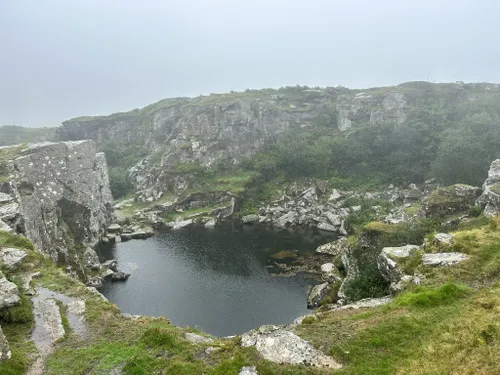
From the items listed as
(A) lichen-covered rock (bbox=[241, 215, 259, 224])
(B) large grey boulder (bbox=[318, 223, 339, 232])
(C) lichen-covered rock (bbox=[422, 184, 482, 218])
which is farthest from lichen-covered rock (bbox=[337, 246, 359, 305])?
(A) lichen-covered rock (bbox=[241, 215, 259, 224])

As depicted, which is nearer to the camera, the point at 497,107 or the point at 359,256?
the point at 359,256

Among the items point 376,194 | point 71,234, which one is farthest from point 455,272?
point 376,194

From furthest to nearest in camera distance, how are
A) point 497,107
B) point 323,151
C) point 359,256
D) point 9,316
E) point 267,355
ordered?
point 323,151 < point 497,107 < point 359,256 < point 9,316 < point 267,355

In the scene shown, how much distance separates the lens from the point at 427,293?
64.4ft

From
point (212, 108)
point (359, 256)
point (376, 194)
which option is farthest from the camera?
point (212, 108)

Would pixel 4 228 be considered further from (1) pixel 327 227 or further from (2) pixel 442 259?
(1) pixel 327 227

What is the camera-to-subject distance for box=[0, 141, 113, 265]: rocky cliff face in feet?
164

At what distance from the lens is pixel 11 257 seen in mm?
29562

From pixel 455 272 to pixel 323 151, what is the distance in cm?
8222

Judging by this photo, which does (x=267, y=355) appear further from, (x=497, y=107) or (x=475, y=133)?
(x=497, y=107)

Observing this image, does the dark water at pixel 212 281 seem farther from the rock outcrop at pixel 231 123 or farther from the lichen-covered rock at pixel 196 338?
the rock outcrop at pixel 231 123

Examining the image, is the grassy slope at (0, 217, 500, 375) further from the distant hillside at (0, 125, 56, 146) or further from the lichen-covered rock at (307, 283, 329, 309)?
the distant hillside at (0, 125, 56, 146)

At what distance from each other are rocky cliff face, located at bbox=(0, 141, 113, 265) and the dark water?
7.67 metres

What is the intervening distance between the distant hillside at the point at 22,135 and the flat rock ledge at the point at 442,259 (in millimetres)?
170492
